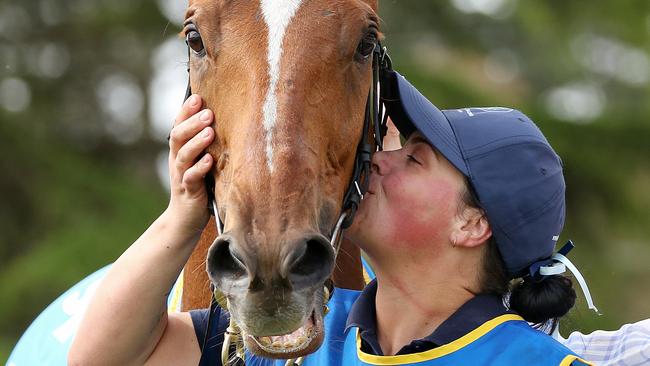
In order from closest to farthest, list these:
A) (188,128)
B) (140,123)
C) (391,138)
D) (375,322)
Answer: (188,128)
(375,322)
(391,138)
(140,123)

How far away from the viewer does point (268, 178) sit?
8.19ft

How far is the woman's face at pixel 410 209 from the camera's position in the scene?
9.51 feet

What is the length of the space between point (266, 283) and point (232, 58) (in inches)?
28.0

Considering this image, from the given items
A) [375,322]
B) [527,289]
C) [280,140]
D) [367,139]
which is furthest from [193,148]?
[527,289]

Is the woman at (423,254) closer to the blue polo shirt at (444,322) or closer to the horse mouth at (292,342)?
the blue polo shirt at (444,322)

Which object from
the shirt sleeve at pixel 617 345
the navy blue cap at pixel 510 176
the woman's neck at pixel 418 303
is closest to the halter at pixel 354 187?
the navy blue cap at pixel 510 176

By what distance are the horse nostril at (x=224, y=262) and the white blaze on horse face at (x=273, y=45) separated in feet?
0.78

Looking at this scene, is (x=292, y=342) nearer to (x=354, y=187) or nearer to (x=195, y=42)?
(x=354, y=187)

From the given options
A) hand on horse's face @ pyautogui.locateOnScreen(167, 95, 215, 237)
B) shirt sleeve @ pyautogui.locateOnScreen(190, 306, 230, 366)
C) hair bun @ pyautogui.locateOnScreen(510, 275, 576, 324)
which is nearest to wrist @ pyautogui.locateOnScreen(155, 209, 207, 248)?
hand on horse's face @ pyautogui.locateOnScreen(167, 95, 215, 237)

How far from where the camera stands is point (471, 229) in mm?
2938

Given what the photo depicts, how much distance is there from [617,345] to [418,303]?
0.80 m

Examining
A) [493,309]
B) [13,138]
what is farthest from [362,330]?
[13,138]

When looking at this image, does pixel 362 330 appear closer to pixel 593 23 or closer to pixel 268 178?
pixel 268 178

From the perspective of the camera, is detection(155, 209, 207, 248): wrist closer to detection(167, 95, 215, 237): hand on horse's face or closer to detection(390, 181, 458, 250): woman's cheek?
detection(167, 95, 215, 237): hand on horse's face
